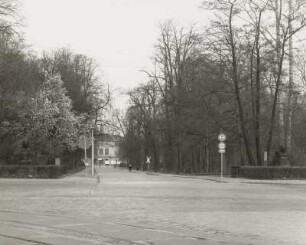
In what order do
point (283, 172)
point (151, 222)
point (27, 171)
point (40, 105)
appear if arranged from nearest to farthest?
point (151, 222) < point (283, 172) < point (27, 171) < point (40, 105)

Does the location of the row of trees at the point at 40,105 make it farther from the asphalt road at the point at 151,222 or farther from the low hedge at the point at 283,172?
the asphalt road at the point at 151,222

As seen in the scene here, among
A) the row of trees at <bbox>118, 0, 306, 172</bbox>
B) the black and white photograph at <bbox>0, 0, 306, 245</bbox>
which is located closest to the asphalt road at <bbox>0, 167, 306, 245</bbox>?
the black and white photograph at <bbox>0, 0, 306, 245</bbox>

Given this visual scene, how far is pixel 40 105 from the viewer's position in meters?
64.6

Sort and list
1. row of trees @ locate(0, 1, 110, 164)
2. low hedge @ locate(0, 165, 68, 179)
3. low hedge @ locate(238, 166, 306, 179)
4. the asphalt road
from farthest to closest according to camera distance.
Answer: row of trees @ locate(0, 1, 110, 164) < low hedge @ locate(0, 165, 68, 179) < low hedge @ locate(238, 166, 306, 179) < the asphalt road

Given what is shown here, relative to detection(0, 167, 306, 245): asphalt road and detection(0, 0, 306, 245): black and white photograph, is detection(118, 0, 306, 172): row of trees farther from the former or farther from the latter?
detection(0, 167, 306, 245): asphalt road

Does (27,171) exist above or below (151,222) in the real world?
above

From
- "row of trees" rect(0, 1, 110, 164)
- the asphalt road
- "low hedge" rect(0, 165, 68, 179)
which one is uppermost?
"row of trees" rect(0, 1, 110, 164)

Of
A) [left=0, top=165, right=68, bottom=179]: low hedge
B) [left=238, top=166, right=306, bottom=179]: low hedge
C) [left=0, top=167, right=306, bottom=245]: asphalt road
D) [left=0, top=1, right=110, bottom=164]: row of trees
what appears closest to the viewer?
[left=0, top=167, right=306, bottom=245]: asphalt road

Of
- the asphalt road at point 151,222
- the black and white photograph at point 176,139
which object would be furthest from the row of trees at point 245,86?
the asphalt road at point 151,222

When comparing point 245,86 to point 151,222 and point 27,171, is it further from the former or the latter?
point 151,222

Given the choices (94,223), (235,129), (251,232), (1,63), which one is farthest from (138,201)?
(235,129)

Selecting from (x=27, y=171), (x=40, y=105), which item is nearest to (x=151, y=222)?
(x=27, y=171)

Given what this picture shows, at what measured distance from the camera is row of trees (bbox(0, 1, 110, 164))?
53469 mm

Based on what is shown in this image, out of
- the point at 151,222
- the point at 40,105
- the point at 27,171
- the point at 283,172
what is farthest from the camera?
the point at 40,105
